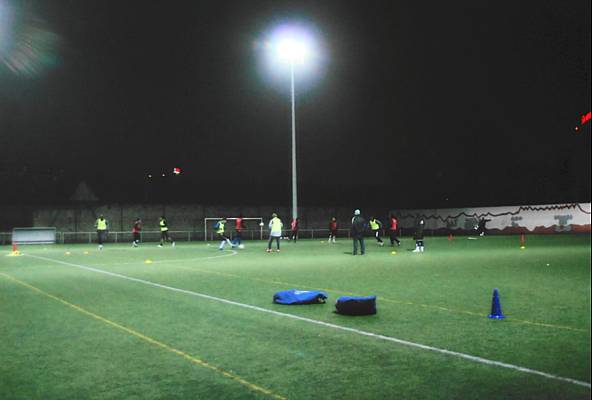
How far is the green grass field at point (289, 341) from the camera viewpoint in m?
5.56

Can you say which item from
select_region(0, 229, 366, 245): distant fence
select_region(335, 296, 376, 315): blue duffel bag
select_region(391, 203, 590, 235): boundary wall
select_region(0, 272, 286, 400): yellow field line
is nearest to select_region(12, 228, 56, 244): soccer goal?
select_region(0, 229, 366, 245): distant fence

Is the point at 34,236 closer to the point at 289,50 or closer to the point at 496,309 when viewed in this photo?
the point at 289,50

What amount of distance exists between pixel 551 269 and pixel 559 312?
859cm

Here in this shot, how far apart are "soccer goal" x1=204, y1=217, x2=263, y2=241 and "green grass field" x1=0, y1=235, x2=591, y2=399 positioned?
3294 centimetres

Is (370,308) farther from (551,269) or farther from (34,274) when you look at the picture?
(34,274)

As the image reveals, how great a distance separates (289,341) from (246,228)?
41599 millimetres

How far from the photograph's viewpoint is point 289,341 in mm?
7762

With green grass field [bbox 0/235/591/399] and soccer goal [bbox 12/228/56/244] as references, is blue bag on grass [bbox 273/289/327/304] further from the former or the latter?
soccer goal [bbox 12/228/56/244]

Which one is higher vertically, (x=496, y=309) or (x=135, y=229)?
(x=135, y=229)

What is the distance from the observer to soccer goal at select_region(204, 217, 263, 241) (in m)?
48.2

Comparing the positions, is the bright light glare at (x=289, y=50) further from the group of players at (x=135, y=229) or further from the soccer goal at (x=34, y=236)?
the soccer goal at (x=34, y=236)

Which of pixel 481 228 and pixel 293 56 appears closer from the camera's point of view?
pixel 293 56

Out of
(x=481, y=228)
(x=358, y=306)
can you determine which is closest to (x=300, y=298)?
(x=358, y=306)

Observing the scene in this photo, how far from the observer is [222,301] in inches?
453
